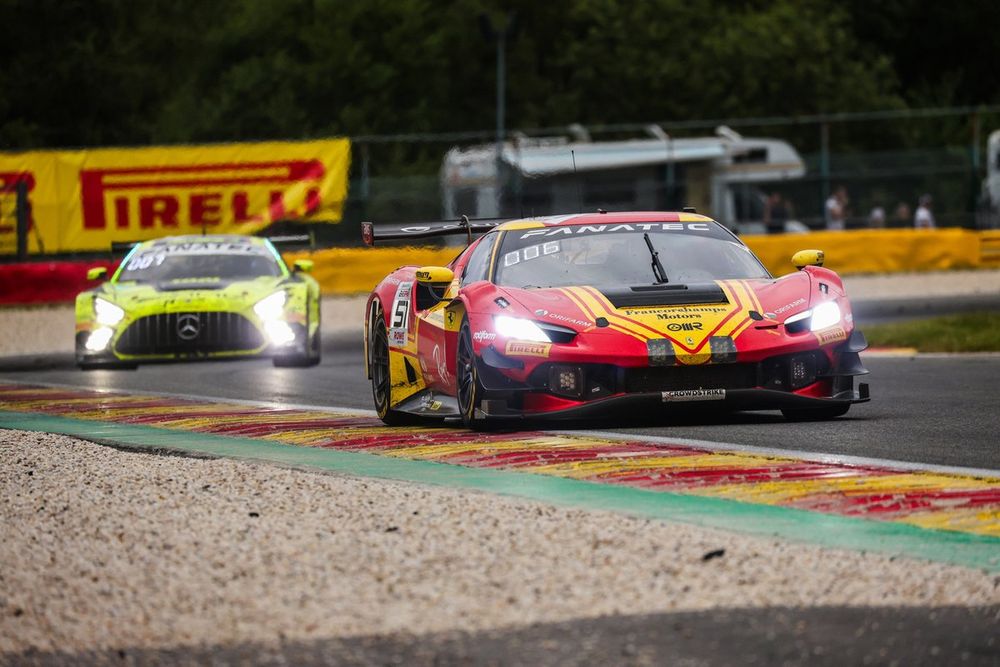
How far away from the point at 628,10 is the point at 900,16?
12013 millimetres

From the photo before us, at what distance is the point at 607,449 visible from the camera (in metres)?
9.45

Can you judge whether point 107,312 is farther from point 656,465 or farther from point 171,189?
point 171,189

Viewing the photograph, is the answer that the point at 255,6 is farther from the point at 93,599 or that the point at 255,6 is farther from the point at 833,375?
the point at 93,599

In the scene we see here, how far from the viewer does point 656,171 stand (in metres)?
37.9

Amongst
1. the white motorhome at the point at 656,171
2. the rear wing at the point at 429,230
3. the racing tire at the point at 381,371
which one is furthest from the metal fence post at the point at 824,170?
the racing tire at the point at 381,371

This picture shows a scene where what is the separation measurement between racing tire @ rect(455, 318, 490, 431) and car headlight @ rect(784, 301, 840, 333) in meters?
1.64

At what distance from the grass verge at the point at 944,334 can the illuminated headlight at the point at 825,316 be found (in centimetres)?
699

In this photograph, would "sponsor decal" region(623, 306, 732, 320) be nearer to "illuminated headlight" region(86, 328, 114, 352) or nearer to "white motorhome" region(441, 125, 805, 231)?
"illuminated headlight" region(86, 328, 114, 352)

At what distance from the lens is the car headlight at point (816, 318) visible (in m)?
10.2

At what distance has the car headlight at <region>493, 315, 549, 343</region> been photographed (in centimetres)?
1006

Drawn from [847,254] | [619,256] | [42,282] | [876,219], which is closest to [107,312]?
[619,256]

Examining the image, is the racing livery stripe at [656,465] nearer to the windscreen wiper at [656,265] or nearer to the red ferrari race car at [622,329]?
the red ferrari race car at [622,329]

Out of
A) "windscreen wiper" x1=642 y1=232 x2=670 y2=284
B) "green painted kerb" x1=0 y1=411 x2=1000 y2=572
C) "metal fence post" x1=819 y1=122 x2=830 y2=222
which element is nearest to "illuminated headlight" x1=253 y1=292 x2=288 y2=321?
"green painted kerb" x1=0 y1=411 x2=1000 y2=572

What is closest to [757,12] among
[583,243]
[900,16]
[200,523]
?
[900,16]
